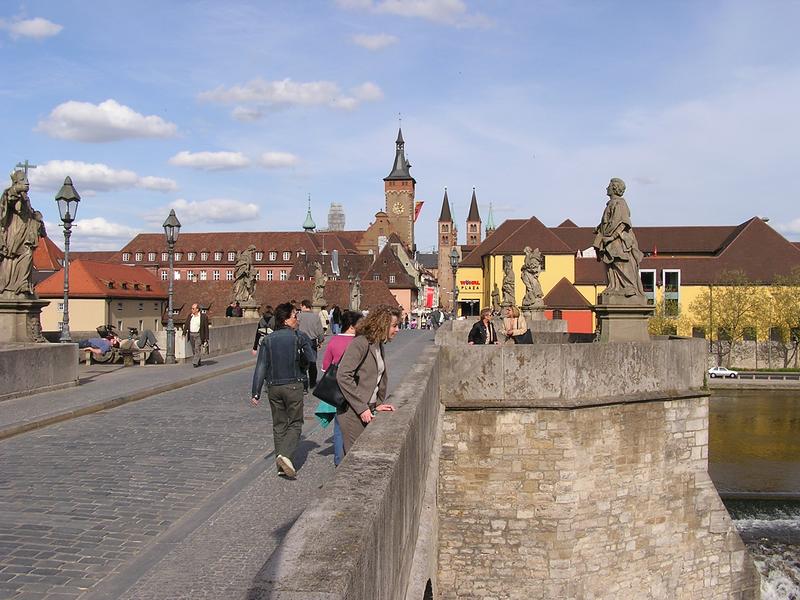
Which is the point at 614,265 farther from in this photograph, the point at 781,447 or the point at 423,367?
the point at 781,447

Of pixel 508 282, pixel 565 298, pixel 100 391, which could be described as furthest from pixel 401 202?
pixel 100 391

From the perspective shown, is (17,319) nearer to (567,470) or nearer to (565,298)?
(567,470)

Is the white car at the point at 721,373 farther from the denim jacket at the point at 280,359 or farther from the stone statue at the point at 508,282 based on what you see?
the denim jacket at the point at 280,359

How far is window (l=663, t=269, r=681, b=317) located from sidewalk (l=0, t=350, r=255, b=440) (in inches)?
1848

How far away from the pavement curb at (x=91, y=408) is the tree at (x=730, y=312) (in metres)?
50.2

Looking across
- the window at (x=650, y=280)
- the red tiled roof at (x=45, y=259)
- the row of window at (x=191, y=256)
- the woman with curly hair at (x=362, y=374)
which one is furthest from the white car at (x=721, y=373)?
the row of window at (x=191, y=256)

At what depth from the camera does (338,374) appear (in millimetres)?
5906

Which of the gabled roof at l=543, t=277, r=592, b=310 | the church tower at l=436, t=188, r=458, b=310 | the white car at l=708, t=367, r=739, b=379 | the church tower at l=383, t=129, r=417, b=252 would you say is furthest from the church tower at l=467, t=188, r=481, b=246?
A: the white car at l=708, t=367, r=739, b=379

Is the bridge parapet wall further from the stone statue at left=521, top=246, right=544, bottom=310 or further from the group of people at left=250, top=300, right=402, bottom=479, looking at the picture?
the stone statue at left=521, top=246, right=544, bottom=310

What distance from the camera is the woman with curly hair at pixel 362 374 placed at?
232 inches

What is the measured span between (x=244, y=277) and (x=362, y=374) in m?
21.2

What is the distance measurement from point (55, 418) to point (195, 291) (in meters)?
59.8

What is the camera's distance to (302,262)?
97625mm

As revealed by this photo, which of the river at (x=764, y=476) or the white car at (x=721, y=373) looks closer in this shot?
the river at (x=764, y=476)
